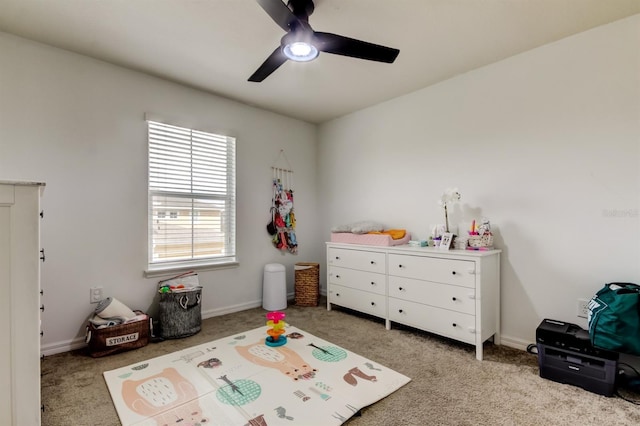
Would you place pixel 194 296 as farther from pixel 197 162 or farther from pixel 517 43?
pixel 517 43

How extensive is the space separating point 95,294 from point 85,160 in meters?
1.16

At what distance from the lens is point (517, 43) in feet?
7.66

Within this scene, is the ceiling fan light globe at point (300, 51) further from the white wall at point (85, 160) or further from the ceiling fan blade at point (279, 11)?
the white wall at point (85, 160)

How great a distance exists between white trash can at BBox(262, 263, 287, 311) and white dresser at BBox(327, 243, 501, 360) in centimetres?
77

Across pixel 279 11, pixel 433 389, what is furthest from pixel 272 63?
pixel 433 389

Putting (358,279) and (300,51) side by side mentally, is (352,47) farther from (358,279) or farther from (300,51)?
(358,279)

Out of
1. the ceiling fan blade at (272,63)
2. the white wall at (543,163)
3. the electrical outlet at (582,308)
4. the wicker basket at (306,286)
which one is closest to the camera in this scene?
the ceiling fan blade at (272,63)

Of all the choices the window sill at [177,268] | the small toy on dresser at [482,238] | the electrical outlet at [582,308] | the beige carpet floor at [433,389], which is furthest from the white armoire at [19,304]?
the electrical outlet at [582,308]

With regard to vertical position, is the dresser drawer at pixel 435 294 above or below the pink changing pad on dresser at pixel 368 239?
below

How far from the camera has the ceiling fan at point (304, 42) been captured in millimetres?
1588

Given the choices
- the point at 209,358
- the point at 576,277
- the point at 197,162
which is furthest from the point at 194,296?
the point at 576,277

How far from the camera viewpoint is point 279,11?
5.01 feet

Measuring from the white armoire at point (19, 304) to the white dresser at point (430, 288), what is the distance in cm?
249

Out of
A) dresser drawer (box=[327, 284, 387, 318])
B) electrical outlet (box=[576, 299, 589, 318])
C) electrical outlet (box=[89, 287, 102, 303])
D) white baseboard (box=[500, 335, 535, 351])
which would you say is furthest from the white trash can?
electrical outlet (box=[576, 299, 589, 318])
